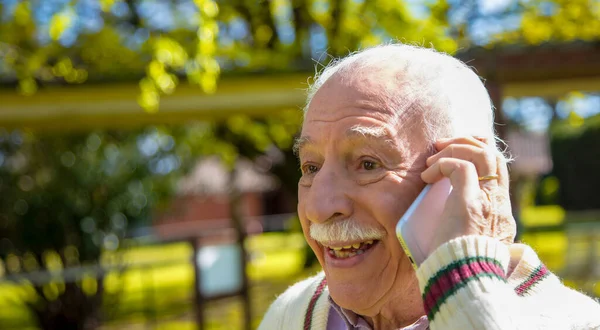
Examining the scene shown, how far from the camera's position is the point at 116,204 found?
31.6ft

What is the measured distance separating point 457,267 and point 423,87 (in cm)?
50

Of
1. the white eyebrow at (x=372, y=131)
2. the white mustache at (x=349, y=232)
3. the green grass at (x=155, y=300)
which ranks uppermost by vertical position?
the green grass at (x=155, y=300)

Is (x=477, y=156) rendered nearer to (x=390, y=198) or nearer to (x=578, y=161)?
(x=390, y=198)

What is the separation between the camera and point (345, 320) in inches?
72.7

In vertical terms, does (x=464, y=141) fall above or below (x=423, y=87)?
below

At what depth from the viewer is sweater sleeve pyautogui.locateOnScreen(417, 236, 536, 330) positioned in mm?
1359

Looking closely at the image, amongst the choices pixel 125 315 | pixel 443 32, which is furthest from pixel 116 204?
pixel 443 32

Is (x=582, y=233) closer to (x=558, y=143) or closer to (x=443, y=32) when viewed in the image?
(x=443, y=32)

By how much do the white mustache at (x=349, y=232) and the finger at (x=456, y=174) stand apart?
0.57ft

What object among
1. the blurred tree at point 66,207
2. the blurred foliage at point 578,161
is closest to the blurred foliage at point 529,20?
the blurred tree at point 66,207

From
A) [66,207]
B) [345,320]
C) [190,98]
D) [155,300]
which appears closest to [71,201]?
[66,207]

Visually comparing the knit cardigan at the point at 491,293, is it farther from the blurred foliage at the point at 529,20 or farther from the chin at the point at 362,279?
the blurred foliage at the point at 529,20

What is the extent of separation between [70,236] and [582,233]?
256 inches

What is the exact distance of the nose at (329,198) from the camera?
166cm
